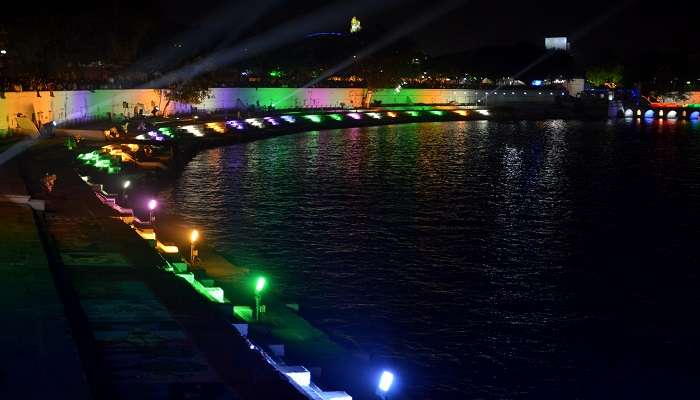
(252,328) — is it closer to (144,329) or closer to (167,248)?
(144,329)

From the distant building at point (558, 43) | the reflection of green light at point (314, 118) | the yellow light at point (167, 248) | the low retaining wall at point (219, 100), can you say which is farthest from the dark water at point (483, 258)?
the distant building at point (558, 43)

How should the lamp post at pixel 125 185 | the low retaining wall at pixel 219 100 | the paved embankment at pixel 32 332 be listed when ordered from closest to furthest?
the paved embankment at pixel 32 332
the lamp post at pixel 125 185
the low retaining wall at pixel 219 100

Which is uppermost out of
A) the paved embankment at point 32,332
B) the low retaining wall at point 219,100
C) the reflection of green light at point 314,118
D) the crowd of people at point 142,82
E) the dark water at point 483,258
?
the crowd of people at point 142,82

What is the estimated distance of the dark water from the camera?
15.7 metres

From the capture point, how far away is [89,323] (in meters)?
12.5

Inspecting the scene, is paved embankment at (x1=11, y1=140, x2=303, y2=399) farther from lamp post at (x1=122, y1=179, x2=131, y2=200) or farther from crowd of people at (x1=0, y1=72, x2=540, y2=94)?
crowd of people at (x1=0, y1=72, x2=540, y2=94)

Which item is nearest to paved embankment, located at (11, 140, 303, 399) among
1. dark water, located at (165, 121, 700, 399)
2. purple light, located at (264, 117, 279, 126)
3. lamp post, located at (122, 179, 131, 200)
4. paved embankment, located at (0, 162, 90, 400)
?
paved embankment, located at (0, 162, 90, 400)

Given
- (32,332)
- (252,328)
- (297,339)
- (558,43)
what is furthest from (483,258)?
(558,43)

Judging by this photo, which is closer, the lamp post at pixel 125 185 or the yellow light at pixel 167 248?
the yellow light at pixel 167 248

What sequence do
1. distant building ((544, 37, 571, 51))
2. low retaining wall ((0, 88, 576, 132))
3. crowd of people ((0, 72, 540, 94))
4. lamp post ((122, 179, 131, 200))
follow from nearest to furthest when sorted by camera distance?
lamp post ((122, 179, 131, 200)) → low retaining wall ((0, 88, 576, 132)) → crowd of people ((0, 72, 540, 94)) → distant building ((544, 37, 571, 51))

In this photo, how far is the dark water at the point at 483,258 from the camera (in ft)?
51.6

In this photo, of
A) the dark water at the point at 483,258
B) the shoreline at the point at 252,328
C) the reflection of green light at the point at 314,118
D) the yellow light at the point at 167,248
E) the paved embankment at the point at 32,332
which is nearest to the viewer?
the paved embankment at the point at 32,332

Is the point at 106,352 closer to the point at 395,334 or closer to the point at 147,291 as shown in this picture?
the point at 147,291

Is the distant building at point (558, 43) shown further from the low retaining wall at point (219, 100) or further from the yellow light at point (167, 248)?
the yellow light at point (167, 248)
